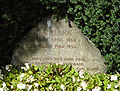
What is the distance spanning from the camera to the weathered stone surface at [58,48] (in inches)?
179

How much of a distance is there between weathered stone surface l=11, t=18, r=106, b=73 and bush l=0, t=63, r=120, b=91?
326mm

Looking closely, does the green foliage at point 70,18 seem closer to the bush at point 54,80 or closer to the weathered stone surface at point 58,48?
the weathered stone surface at point 58,48

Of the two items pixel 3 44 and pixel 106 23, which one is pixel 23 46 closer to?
pixel 3 44

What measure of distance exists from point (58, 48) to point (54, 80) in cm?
84

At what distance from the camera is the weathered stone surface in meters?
4.54

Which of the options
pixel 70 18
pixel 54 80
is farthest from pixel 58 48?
pixel 54 80

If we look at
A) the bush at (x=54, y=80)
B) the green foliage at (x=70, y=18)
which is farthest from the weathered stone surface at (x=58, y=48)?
the bush at (x=54, y=80)

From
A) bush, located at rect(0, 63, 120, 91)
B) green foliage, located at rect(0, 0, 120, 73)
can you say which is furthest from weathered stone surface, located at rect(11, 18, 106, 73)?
bush, located at rect(0, 63, 120, 91)

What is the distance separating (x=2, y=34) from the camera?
14.6 feet

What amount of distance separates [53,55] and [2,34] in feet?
3.64

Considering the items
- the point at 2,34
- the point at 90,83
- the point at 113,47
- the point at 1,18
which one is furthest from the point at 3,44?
the point at 113,47

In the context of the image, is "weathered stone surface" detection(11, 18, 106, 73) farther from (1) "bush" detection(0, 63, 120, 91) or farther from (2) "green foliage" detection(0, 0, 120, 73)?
(1) "bush" detection(0, 63, 120, 91)

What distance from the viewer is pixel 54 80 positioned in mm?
3984

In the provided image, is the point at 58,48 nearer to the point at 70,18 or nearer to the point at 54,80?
the point at 70,18
